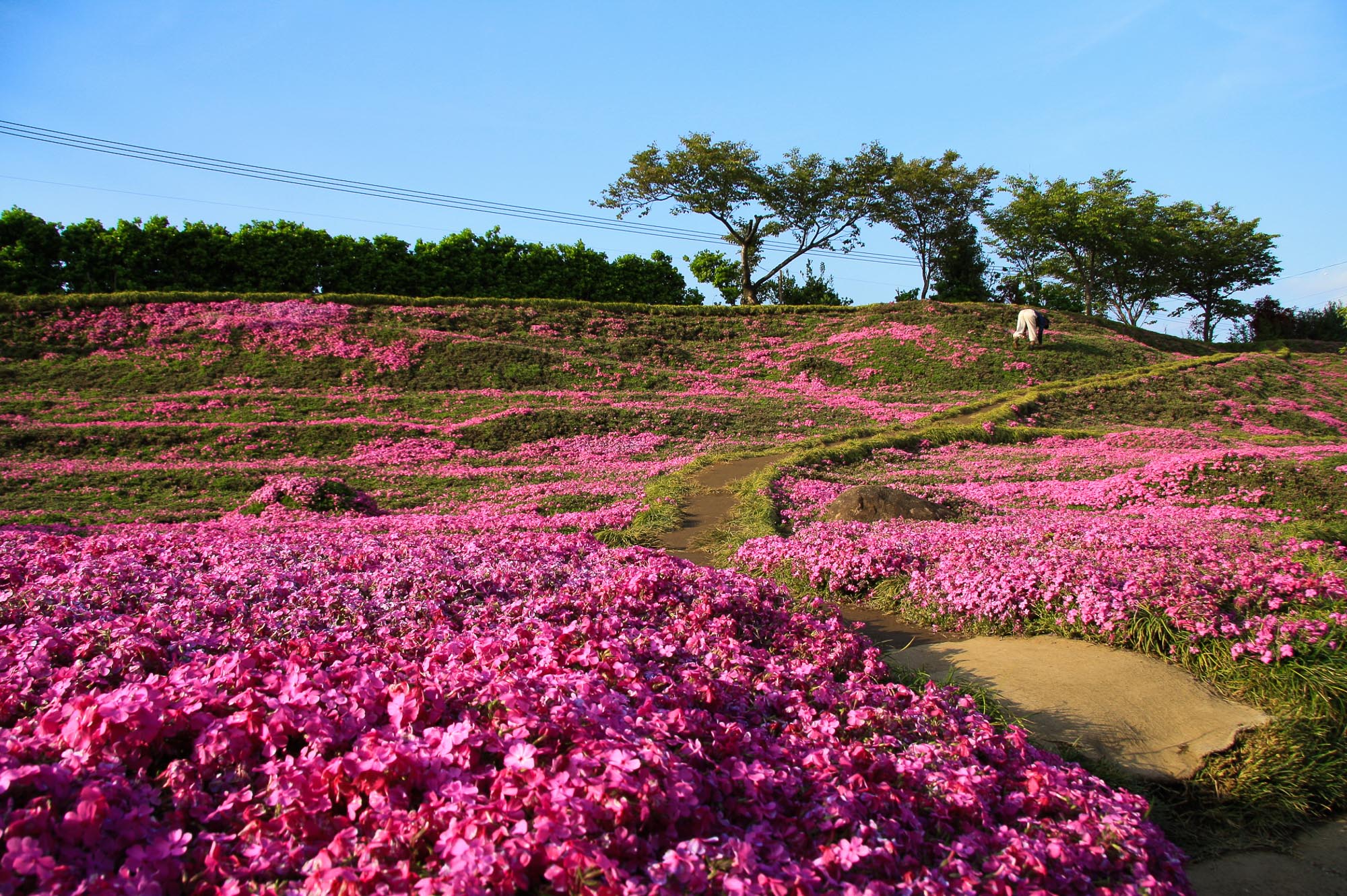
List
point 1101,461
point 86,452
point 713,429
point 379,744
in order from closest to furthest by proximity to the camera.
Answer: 1. point 379,744
2. point 1101,461
3. point 86,452
4. point 713,429

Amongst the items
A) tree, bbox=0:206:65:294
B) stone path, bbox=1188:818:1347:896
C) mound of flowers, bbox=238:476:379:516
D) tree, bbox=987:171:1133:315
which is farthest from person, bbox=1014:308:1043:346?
tree, bbox=0:206:65:294

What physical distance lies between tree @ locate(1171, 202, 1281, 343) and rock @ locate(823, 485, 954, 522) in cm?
5315

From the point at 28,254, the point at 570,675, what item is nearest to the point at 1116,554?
the point at 570,675

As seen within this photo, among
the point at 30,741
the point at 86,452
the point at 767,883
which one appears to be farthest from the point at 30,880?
the point at 86,452

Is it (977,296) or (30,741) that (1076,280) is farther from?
(30,741)

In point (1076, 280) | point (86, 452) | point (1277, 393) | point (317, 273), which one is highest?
point (1076, 280)

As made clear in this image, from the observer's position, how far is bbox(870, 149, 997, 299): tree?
169 ft

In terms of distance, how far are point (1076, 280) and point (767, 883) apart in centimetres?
7026

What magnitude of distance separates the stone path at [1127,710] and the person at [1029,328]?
32703 millimetres

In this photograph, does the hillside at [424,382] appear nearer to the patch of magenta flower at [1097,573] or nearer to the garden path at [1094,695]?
the patch of magenta flower at [1097,573]

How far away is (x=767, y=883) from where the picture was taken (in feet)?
8.23

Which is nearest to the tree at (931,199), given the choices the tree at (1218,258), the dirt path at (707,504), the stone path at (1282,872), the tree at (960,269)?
the tree at (960,269)

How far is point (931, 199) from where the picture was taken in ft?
176

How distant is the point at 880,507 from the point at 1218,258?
60.9m
